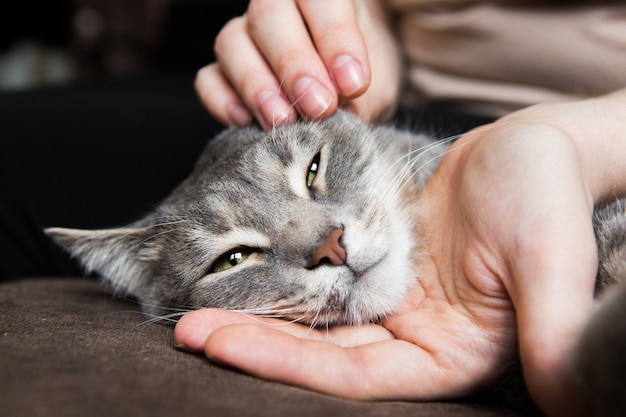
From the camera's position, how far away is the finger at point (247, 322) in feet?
3.61

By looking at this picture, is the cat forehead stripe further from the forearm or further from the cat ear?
the forearm

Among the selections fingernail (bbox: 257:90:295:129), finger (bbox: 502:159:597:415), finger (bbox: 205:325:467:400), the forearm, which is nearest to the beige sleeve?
the forearm

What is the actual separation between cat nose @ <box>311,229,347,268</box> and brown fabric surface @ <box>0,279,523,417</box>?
1.07ft

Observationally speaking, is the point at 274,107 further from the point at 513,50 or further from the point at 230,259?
the point at 513,50

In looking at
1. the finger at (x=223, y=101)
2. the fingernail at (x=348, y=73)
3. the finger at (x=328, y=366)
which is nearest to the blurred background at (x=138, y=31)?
the finger at (x=223, y=101)

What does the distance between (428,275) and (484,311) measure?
24 cm

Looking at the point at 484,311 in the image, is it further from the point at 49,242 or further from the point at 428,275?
the point at 49,242

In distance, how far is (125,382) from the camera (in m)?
0.89

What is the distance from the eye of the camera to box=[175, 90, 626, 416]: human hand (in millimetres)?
952

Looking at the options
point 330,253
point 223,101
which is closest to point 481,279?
point 330,253

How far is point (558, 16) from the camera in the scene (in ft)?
6.07

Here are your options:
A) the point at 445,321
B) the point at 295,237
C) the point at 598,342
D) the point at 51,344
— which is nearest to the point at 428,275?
the point at 445,321

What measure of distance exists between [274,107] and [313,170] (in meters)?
0.22

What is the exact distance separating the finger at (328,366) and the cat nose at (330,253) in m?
0.22
